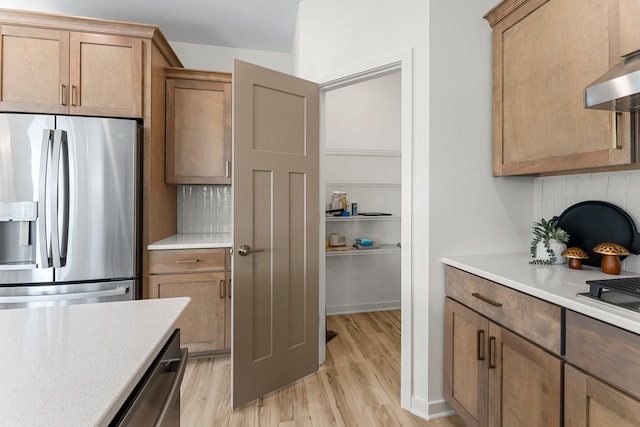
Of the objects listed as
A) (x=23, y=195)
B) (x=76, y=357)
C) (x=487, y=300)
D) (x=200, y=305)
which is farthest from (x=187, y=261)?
(x=487, y=300)

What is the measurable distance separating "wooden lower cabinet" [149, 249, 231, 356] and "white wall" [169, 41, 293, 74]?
1.83m

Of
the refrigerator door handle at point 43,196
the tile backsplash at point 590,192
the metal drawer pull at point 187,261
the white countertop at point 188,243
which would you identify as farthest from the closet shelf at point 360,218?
the refrigerator door handle at point 43,196

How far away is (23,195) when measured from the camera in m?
1.99

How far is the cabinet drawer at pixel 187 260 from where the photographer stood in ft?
7.68

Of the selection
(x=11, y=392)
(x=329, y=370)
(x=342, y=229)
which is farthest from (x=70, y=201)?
(x=342, y=229)

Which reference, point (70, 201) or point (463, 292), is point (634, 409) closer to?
point (463, 292)

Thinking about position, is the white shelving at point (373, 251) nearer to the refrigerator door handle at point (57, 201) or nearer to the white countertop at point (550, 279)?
the white countertop at point (550, 279)

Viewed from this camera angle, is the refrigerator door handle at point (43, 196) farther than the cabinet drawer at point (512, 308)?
Yes

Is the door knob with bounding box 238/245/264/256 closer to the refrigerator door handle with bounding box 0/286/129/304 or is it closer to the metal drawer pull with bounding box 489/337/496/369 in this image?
the refrigerator door handle with bounding box 0/286/129/304

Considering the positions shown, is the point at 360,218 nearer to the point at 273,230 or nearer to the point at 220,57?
the point at 273,230

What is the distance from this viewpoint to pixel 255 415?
183cm

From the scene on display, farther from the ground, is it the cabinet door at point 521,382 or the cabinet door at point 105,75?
the cabinet door at point 105,75

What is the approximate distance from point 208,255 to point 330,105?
2051 mm

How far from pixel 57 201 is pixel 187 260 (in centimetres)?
89
